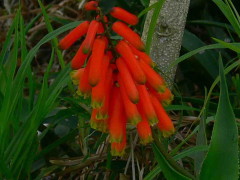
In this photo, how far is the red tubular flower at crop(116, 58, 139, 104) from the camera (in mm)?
1229

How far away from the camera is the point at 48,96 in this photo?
1.85 metres

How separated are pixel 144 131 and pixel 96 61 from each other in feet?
0.64

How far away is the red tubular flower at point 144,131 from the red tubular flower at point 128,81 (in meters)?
0.09

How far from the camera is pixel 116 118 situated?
4.30 feet

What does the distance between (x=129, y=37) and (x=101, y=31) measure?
0.07m

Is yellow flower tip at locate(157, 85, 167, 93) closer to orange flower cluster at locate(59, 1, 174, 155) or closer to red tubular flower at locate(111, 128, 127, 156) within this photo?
orange flower cluster at locate(59, 1, 174, 155)

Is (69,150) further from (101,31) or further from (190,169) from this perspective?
(101,31)

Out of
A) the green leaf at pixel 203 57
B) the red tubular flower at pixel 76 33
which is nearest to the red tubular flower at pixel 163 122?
the red tubular flower at pixel 76 33

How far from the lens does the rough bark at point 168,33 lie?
2.01m

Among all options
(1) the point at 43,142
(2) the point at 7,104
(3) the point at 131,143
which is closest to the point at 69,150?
(1) the point at 43,142

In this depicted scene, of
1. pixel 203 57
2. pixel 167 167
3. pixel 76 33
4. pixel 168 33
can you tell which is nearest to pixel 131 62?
pixel 76 33

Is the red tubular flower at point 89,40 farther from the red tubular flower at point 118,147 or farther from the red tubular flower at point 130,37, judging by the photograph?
the red tubular flower at point 118,147

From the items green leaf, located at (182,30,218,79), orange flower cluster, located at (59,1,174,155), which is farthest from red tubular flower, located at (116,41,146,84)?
green leaf, located at (182,30,218,79)

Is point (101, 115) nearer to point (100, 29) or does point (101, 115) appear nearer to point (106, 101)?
point (106, 101)
